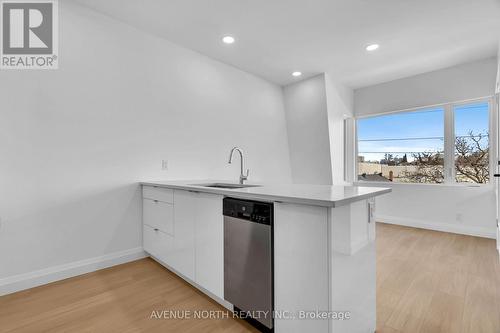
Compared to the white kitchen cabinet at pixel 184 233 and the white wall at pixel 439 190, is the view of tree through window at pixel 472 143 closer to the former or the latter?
the white wall at pixel 439 190

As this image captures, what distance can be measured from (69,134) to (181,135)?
116cm

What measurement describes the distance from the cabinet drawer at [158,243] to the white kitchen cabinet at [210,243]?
48 centimetres

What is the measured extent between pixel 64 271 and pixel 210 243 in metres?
1.56

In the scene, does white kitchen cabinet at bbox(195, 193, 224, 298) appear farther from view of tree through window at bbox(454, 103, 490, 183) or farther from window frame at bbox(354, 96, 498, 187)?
view of tree through window at bbox(454, 103, 490, 183)

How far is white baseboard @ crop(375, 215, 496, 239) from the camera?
3369 millimetres

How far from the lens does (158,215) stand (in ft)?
7.66

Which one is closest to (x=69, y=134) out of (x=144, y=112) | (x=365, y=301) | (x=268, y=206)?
(x=144, y=112)

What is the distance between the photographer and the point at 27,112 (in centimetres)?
200

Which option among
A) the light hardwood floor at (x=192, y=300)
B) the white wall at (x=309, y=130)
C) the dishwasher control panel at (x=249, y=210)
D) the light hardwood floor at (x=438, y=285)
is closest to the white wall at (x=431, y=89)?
the white wall at (x=309, y=130)

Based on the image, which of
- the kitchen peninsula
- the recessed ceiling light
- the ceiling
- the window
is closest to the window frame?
the window

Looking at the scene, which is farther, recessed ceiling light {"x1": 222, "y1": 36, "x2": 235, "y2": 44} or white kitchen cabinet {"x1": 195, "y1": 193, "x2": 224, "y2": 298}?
recessed ceiling light {"x1": 222, "y1": 36, "x2": 235, "y2": 44}

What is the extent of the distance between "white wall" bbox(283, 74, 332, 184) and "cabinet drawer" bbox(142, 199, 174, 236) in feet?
9.34

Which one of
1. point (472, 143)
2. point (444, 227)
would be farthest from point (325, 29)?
point (444, 227)

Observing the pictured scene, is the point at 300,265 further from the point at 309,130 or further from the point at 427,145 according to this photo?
the point at 427,145
